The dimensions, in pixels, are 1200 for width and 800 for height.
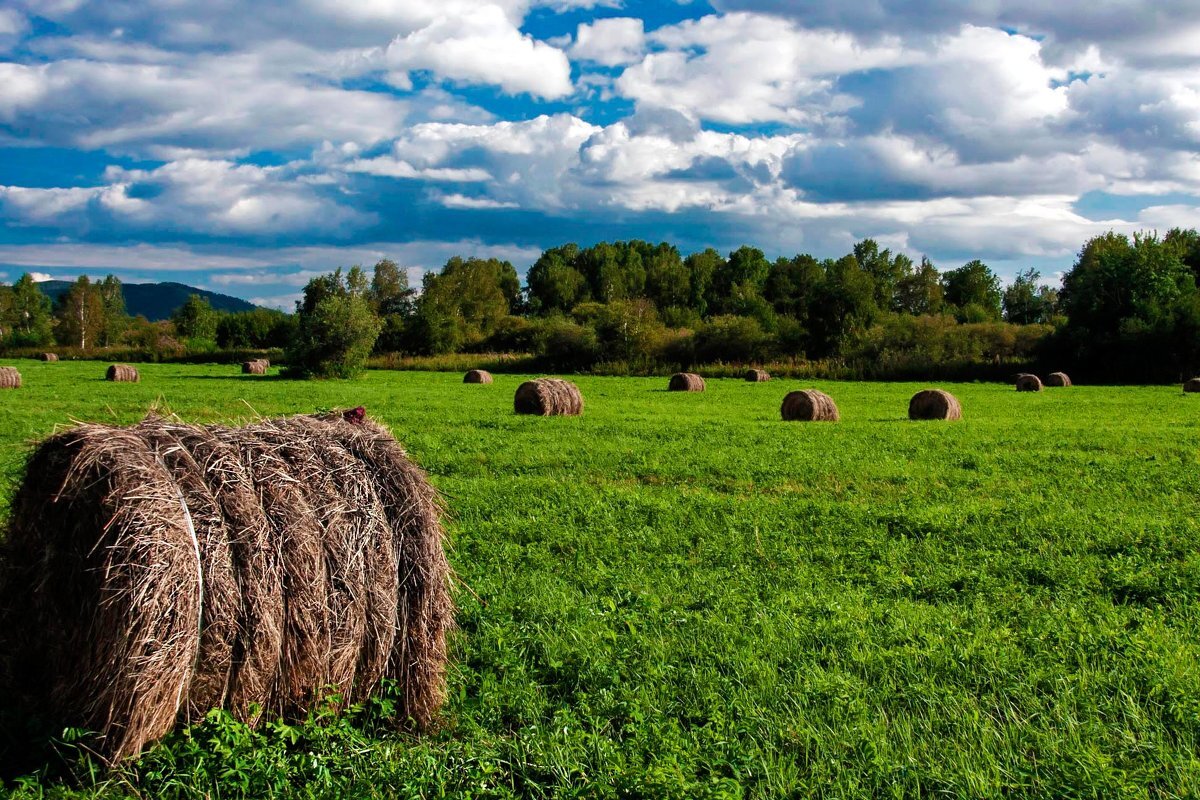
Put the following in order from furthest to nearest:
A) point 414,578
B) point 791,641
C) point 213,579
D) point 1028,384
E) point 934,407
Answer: point 1028,384, point 934,407, point 791,641, point 414,578, point 213,579

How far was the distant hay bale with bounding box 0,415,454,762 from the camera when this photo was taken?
193 inches

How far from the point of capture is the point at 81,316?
113 m

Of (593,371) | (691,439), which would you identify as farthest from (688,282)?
(691,439)

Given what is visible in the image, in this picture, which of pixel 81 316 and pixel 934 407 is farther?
pixel 81 316

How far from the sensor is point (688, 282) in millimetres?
125438

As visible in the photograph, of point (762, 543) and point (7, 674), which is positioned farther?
point (762, 543)

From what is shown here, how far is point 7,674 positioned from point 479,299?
106m

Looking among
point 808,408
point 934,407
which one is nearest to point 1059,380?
point 934,407

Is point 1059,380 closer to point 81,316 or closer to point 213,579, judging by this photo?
point 213,579

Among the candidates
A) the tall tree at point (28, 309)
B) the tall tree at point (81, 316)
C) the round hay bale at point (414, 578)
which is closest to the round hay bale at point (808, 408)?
the round hay bale at point (414, 578)

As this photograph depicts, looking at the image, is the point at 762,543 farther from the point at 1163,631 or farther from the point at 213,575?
the point at 213,575

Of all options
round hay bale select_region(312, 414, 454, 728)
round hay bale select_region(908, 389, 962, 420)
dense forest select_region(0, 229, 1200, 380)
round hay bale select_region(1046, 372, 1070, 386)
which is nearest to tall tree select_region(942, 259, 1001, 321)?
dense forest select_region(0, 229, 1200, 380)

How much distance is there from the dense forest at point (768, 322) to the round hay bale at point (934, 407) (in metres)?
29.4

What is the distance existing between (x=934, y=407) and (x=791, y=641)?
2042 centimetres
